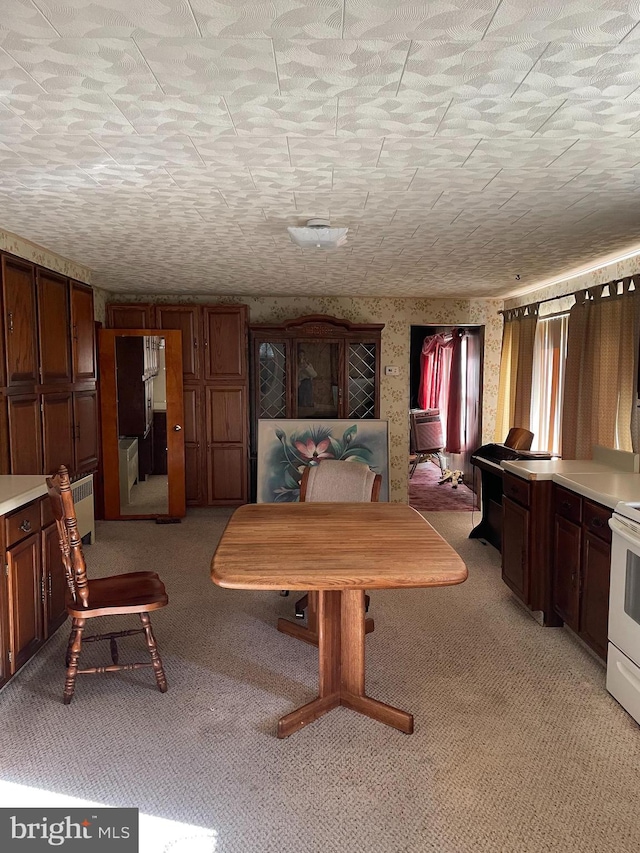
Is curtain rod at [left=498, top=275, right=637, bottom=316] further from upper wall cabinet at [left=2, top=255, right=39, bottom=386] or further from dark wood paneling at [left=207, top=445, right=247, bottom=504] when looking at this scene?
upper wall cabinet at [left=2, top=255, right=39, bottom=386]

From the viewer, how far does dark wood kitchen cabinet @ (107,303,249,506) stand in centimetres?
564

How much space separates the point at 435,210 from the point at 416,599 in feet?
7.54

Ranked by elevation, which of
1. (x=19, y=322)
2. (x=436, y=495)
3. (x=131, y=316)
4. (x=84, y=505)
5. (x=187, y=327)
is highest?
(x=131, y=316)

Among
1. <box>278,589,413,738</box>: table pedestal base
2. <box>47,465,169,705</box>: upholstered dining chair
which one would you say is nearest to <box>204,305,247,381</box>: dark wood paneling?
<box>47,465,169,705</box>: upholstered dining chair

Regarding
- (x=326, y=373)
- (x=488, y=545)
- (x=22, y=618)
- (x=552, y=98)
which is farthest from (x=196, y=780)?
(x=326, y=373)

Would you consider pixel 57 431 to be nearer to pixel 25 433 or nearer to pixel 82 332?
pixel 25 433

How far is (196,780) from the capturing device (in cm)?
196

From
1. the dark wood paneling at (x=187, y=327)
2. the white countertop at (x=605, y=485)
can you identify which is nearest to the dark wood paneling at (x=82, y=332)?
the dark wood paneling at (x=187, y=327)

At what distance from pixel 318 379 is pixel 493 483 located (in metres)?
2.12

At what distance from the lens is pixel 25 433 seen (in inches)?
137

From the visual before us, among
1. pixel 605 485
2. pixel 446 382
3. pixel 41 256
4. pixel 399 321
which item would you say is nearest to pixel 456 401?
pixel 446 382

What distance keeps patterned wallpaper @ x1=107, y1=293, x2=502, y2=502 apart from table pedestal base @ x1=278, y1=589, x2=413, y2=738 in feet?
13.4

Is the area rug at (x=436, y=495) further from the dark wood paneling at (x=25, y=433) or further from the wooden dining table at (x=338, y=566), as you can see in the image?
the dark wood paneling at (x=25, y=433)

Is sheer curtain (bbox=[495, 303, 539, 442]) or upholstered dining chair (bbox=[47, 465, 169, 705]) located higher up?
sheer curtain (bbox=[495, 303, 539, 442])
